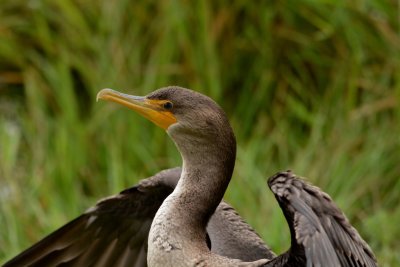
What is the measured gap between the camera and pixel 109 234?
5.08 meters

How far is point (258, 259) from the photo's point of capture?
4.56 meters

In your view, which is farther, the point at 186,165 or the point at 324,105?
the point at 324,105

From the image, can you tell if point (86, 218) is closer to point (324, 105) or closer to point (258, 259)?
point (258, 259)

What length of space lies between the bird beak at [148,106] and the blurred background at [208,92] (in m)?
1.40

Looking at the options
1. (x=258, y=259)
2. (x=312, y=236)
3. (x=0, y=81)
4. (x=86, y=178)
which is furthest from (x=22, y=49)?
(x=312, y=236)

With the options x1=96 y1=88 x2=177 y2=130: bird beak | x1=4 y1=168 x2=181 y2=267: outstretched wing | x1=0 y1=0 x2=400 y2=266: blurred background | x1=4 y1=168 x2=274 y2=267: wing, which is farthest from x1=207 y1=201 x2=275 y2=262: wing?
x1=0 y1=0 x2=400 y2=266: blurred background

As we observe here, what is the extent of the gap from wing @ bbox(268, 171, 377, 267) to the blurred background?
1.77 meters

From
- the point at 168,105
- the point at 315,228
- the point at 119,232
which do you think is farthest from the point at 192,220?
the point at 119,232

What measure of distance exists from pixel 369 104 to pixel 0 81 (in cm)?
189

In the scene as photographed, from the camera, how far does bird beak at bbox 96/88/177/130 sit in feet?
14.6

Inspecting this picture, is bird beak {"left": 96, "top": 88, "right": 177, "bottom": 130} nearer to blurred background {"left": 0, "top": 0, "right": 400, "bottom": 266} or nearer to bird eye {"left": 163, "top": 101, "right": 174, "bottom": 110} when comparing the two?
bird eye {"left": 163, "top": 101, "right": 174, "bottom": 110}

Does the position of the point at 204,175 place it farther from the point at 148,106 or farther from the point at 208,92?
the point at 208,92

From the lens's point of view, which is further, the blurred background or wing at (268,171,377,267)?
the blurred background

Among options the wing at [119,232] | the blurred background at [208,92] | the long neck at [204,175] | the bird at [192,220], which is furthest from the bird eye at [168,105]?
the blurred background at [208,92]
